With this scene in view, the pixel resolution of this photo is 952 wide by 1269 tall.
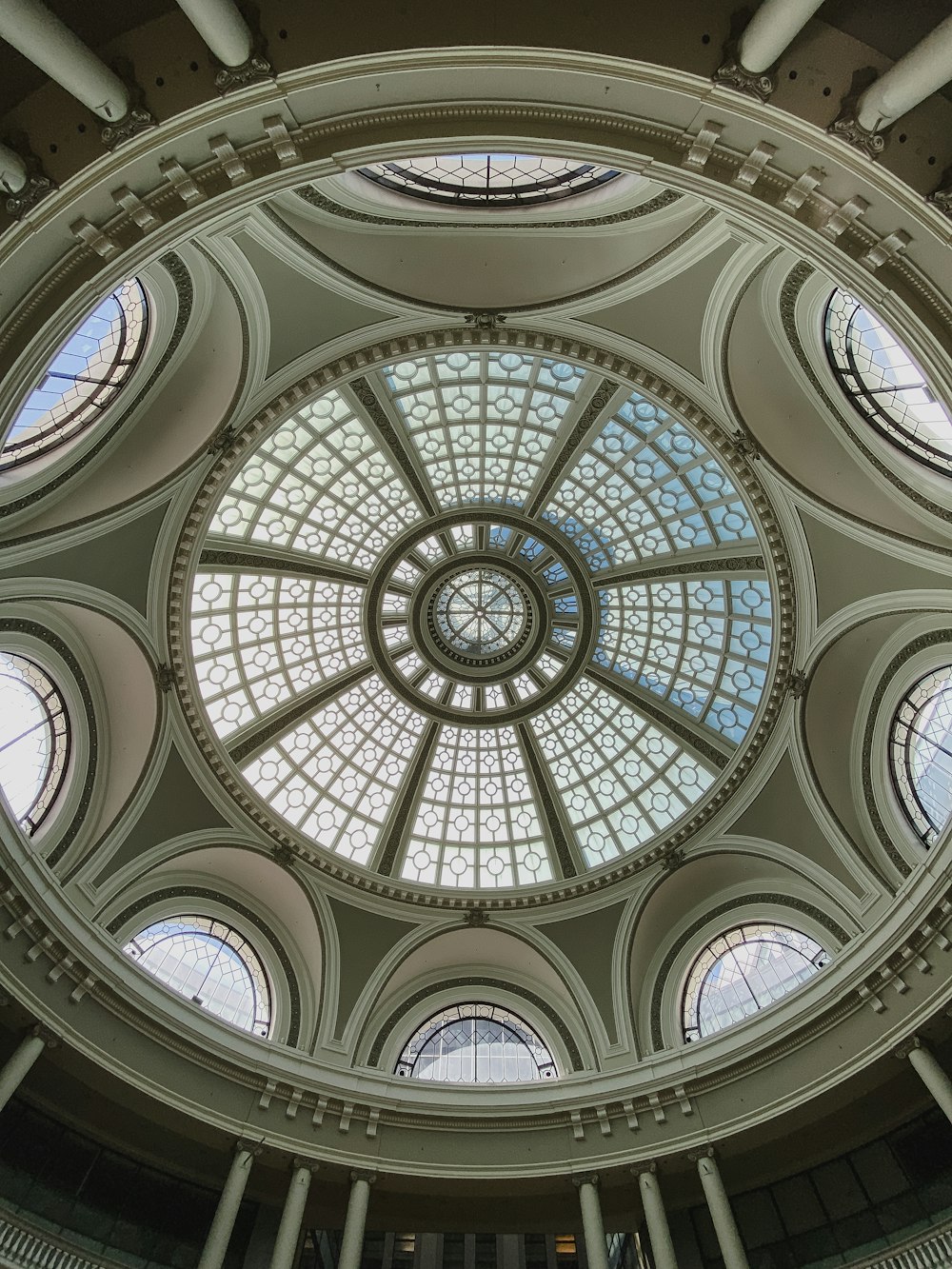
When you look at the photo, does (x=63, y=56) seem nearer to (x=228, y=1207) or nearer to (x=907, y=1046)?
(x=228, y=1207)

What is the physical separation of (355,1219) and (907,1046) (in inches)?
452

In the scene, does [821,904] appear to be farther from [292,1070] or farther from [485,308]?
[485,308]

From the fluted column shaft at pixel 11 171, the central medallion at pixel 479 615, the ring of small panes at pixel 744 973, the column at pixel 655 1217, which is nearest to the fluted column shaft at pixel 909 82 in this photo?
the fluted column shaft at pixel 11 171

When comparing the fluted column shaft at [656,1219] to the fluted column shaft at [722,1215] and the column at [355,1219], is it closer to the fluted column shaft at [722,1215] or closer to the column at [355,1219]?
the fluted column shaft at [722,1215]

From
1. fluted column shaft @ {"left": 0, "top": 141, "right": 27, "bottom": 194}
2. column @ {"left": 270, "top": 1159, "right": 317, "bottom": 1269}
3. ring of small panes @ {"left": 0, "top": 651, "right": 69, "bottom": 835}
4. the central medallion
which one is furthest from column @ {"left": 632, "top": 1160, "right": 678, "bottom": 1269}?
fluted column shaft @ {"left": 0, "top": 141, "right": 27, "bottom": 194}

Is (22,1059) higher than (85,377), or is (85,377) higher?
(85,377)

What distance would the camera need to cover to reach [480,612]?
2694cm

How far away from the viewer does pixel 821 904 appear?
20875mm

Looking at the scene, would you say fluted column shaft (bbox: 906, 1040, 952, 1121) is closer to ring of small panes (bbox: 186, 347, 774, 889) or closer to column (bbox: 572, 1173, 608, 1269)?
column (bbox: 572, 1173, 608, 1269)

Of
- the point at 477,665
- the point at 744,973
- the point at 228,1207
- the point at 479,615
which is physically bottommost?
the point at 228,1207

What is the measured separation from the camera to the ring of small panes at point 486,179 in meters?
16.9

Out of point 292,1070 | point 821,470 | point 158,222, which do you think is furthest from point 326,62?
point 292,1070

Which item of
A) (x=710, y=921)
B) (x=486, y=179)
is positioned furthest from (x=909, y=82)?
(x=710, y=921)

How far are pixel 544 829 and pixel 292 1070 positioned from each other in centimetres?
1047
